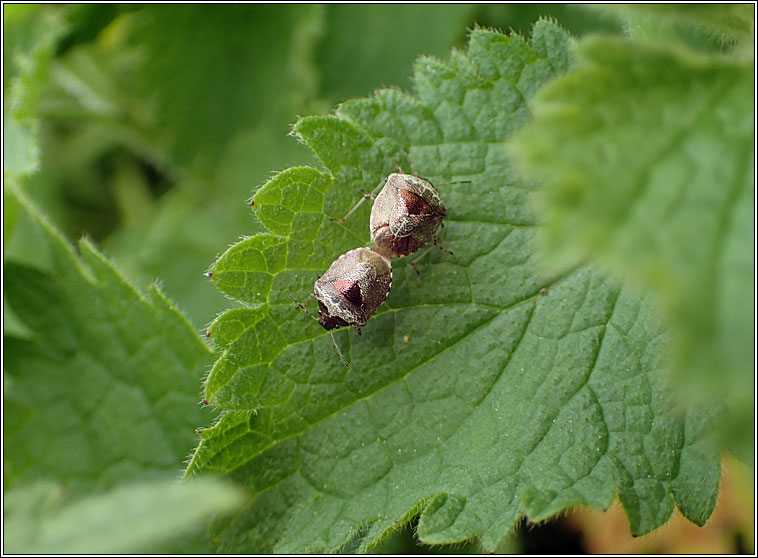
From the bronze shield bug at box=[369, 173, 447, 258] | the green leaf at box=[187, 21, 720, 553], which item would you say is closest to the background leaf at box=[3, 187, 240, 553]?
the green leaf at box=[187, 21, 720, 553]

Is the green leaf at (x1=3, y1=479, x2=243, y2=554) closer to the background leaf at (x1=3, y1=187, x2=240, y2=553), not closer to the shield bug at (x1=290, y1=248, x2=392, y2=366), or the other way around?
the shield bug at (x1=290, y1=248, x2=392, y2=366)

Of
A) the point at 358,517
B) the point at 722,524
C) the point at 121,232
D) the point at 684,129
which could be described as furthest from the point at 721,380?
the point at 121,232

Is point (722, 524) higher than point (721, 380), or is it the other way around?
point (721, 380)

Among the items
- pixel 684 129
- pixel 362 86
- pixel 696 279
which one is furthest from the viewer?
pixel 362 86

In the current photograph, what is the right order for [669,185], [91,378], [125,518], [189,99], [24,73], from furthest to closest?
1. [189,99]
2. [24,73]
3. [91,378]
4. [669,185]
5. [125,518]

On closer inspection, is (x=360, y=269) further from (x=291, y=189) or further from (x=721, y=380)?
(x=721, y=380)

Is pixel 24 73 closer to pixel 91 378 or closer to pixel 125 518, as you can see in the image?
pixel 91 378

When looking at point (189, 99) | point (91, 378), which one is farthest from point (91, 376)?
point (189, 99)
